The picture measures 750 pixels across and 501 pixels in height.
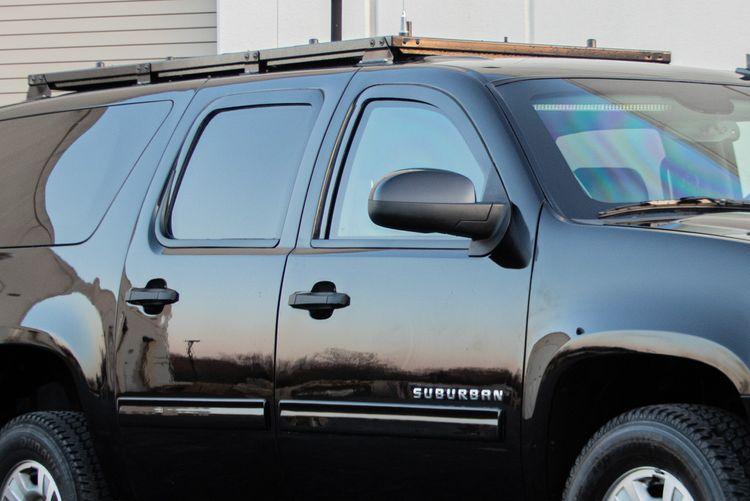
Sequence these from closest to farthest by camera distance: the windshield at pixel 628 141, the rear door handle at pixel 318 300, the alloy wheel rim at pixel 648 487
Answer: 1. the alloy wheel rim at pixel 648 487
2. the windshield at pixel 628 141
3. the rear door handle at pixel 318 300

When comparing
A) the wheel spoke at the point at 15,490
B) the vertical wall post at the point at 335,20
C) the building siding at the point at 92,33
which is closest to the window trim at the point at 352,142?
the wheel spoke at the point at 15,490

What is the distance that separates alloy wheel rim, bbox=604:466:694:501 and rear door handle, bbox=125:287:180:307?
176 cm

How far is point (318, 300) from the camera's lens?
4.64m

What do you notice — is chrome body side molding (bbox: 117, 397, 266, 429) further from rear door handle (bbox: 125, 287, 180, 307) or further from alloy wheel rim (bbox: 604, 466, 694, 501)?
alloy wheel rim (bbox: 604, 466, 694, 501)

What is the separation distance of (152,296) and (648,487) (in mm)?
1956

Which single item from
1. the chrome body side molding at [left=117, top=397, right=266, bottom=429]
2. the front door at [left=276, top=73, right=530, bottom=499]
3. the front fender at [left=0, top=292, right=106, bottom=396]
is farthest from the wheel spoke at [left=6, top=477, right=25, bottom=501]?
the front door at [left=276, top=73, right=530, bottom=499]

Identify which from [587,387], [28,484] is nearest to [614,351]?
[587,387]

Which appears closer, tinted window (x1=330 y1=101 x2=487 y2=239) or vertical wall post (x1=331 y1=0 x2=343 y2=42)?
tinted window (x1=330 y1=101 x2=487 y2=239)

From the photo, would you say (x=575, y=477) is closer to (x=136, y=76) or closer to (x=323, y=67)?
(x=323, y=67)

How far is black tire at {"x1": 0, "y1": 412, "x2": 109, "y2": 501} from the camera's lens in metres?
5.37

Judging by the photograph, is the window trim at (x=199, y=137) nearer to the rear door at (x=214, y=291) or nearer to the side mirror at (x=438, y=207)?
the rear door at (x=214, y=291)

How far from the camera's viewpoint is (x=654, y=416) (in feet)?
12.7

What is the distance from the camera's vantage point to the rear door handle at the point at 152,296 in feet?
16.8

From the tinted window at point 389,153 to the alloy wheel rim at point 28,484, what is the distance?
147 cm
